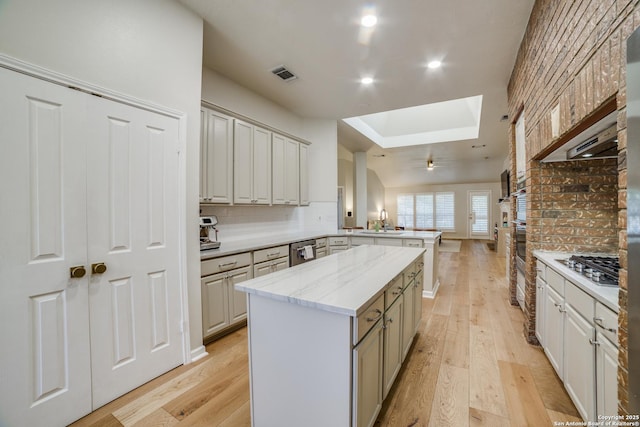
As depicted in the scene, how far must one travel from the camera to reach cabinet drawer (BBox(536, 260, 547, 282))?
2.00m

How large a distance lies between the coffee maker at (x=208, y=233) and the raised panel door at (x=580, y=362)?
277cm

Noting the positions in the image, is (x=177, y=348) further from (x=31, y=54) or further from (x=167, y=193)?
(x=31, y=54)

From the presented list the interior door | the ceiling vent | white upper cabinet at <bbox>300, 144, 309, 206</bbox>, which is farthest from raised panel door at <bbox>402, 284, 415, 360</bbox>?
the interior door

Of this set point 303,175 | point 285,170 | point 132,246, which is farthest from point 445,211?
point 132,246

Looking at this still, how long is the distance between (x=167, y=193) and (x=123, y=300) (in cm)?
79

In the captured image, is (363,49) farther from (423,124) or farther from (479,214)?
(479,214)

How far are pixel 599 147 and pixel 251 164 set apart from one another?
313 centimetres

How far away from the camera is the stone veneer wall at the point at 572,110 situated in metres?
1.00

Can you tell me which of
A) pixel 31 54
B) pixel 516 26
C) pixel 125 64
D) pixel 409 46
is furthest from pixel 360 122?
pixel 31 54

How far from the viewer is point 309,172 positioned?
4.67 metres

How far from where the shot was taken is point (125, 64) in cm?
175

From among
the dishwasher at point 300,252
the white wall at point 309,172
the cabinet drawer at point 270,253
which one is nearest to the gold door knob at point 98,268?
the cabinet drawer at point 270,253

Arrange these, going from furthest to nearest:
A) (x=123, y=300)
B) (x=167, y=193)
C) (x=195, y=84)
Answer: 1. (x=195, y=84)
2. (x=167, y=193)
3. (x=123, y=300)

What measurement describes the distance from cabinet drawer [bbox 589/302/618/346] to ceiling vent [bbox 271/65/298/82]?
327 cm
